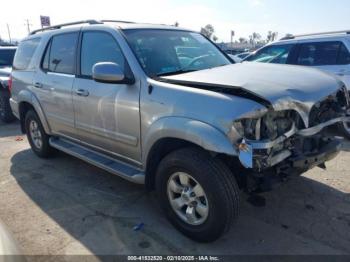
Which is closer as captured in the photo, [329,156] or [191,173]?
[191,173]

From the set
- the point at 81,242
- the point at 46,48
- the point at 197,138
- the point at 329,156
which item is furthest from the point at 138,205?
the point at 46,48

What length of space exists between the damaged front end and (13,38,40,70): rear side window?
3.91 metres

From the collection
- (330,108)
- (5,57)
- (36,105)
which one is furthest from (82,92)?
(5,57)

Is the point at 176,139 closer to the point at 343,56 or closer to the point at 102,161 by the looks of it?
the point at 102,161

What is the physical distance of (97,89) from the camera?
3.76m

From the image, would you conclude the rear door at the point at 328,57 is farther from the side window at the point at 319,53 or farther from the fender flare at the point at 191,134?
the fender flare at the point at 191,134

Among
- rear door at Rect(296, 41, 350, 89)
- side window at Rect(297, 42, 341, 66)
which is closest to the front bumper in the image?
rear door at Rect(296, 41, 350, 89)

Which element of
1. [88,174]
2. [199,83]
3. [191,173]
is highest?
[199,83]

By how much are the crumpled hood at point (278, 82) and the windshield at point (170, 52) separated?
255 mm

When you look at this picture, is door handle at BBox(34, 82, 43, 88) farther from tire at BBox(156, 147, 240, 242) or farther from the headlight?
the headlight

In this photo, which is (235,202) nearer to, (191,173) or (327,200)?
(191,173)

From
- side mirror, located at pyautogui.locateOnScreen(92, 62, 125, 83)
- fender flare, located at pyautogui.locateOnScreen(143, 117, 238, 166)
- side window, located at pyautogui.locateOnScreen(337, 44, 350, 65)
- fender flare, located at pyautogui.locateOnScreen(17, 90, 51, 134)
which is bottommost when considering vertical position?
fender flare, located at pyautogui.locateOnScreen(17, 90, 51, 134)

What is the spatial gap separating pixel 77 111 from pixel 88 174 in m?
1.04

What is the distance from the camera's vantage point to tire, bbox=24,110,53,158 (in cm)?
527
